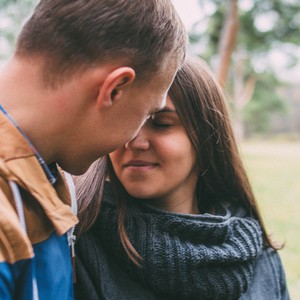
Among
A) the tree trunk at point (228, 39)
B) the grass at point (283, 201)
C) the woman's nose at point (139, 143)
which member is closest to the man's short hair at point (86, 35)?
the woman's nose at point (139, 143)

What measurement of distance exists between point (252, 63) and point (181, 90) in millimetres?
19478

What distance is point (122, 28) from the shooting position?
1.03m

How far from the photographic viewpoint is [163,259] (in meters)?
1.54

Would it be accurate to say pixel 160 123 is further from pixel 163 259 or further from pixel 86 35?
pixel 86 35

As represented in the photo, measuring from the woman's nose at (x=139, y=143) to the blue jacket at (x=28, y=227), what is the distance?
597 mm

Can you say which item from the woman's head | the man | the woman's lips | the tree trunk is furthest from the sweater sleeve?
the tree trunk

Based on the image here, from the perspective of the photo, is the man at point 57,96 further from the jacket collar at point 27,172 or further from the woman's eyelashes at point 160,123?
the woman's eyelashes at point 160,123

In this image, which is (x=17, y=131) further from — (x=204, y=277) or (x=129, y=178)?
(x=204, y=277)

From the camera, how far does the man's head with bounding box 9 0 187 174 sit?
1.00 metres

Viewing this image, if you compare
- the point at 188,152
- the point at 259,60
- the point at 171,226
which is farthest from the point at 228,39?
the point at 259,60

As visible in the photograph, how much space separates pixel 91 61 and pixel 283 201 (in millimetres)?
8567

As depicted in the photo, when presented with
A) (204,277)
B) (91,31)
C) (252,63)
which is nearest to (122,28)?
(91,31)

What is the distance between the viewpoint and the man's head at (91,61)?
1.00 metres

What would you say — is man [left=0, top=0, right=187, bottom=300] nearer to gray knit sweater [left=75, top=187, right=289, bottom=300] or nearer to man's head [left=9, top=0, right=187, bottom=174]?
man's head [left=9, top=0, right=187, bottom=174]
